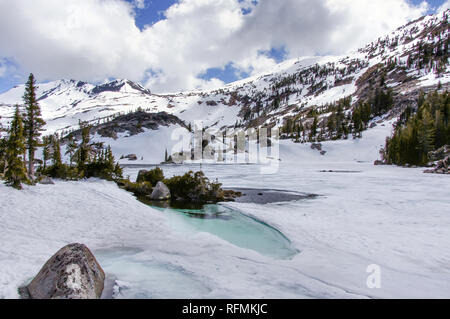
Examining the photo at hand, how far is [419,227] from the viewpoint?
1239 cm

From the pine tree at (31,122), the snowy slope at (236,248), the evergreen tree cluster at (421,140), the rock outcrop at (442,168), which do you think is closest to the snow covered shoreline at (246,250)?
the snowy slope at (236,248)

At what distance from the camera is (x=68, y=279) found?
5.75 m

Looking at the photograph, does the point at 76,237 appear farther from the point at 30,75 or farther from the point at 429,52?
the point at 429,52

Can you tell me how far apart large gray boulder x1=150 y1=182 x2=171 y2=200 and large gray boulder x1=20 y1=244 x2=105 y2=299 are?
1792 cm

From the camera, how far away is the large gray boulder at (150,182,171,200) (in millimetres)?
24475

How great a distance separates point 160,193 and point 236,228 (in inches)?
496

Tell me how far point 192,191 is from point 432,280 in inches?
781

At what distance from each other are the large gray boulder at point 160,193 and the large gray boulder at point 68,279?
17.9 m

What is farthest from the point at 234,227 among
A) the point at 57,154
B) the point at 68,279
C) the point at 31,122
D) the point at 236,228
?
the point at 57,154

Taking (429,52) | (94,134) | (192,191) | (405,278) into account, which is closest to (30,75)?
(192,191)

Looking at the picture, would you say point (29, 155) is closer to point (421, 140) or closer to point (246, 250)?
point (246, 250)

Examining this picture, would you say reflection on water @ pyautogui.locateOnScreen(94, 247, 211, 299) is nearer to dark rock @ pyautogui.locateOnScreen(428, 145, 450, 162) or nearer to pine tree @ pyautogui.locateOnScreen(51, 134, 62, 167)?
pine tree @ pyautogui.locateOnScreen(51, 134, 62, 167)

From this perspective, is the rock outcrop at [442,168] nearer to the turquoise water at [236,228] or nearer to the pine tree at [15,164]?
the turquoise water at [236,228]

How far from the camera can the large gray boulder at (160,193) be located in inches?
964
